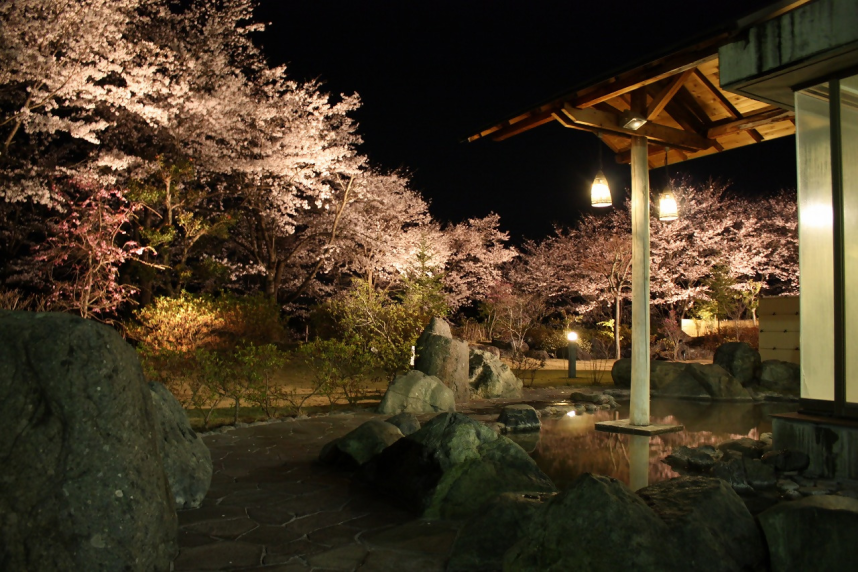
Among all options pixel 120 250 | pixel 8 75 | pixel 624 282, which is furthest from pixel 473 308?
pixel 8 75

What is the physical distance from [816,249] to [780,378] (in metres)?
9.03

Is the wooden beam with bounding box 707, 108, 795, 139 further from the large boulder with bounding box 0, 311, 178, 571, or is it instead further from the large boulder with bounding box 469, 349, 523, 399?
the large boulder with bounding box 0, 311, 178, 571

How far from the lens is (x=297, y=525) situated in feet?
15.1

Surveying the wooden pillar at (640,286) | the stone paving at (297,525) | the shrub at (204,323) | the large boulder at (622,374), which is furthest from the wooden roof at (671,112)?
the shrub at (204,323)

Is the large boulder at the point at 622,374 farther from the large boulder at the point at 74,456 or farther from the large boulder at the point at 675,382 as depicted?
the large boulder at the point at 74,456

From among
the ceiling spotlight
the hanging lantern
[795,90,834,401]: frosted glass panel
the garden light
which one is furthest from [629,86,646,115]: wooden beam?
[795,90,834,401]: frosted glass panel

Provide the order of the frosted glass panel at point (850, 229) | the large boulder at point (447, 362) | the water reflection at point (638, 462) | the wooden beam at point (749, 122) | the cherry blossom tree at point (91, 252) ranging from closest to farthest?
1. the frosted glass panel at point (850, 229)
2. the water reflection at point (638, 462)
3. the wooden beam at point (749, 122)
4. the large boulder at point (447, 362)
5. the cherry blossom tree at point (91, 252)

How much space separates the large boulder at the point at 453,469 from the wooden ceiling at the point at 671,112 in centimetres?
434

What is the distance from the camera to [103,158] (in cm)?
1445

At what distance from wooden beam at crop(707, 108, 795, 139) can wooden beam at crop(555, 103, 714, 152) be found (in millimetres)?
209

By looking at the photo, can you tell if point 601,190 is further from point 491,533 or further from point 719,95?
point 491,533

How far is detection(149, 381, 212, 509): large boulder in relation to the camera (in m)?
4.93

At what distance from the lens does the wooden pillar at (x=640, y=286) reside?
827 centimetres

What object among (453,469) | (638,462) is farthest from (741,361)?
(453,469)
